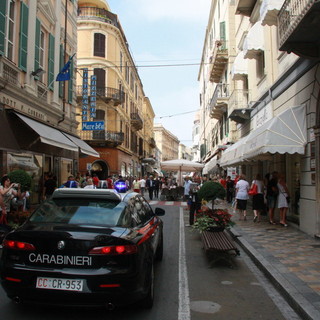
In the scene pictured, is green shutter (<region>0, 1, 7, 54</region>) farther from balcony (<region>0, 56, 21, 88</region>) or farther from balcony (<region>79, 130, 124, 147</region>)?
balcony (<region>79, 130, 124, 147</region>)

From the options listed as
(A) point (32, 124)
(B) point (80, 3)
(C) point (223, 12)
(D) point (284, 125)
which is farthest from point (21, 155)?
(B) point (80, 3)

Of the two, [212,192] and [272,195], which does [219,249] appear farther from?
[272,195]

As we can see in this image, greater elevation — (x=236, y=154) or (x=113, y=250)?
(x=236, y=154)

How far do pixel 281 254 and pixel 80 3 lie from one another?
33.8 meters

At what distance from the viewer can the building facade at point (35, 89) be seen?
1251 centimetres

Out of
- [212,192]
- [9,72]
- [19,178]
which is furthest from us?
[9,72]

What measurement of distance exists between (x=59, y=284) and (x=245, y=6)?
16.3 meters

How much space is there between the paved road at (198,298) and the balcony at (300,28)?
17.6 ft

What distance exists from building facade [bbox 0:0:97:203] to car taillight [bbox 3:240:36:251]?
8157 mm

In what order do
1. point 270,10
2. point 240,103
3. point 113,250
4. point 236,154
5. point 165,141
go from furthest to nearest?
point 165,141, point 240,103, point 236,154, point 270,10, point 113,250

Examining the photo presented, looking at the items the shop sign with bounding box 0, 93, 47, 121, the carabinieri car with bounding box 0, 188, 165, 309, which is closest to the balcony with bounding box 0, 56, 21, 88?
the shop sign with bounding box 0, 93, 47, 121

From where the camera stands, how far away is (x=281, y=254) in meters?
7.23

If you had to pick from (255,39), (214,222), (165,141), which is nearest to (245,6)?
(255,39)

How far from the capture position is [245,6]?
54.1 feet
